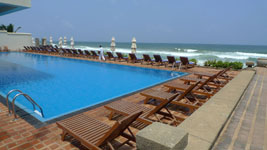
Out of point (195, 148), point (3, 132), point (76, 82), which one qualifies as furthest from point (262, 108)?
point (76, 82)

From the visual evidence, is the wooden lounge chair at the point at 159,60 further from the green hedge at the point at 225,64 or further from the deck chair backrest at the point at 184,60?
the green hedge at the point at 225,64

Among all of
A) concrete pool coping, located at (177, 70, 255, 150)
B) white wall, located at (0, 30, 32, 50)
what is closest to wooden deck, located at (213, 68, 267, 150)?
concrete pool coping, located at (177, 70, 255, 150)

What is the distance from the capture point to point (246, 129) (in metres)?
2.74

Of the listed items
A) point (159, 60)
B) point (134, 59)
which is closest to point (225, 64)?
point (159, 60)

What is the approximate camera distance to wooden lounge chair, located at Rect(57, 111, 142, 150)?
2.14 m

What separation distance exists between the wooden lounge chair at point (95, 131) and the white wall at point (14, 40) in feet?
85.1

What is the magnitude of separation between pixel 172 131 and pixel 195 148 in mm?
471

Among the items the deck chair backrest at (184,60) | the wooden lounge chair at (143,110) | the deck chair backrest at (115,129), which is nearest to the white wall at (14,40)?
the deck chair backrest at (184,60)

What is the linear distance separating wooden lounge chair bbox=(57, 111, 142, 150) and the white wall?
25.9 meters

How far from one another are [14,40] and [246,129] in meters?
28.4

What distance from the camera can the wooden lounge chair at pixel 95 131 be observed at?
2.14m

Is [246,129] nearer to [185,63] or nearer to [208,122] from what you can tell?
[208,122]

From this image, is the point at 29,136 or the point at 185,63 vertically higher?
the point at 185,63

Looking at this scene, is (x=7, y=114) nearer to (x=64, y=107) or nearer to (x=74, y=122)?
(x=64, y=107)
